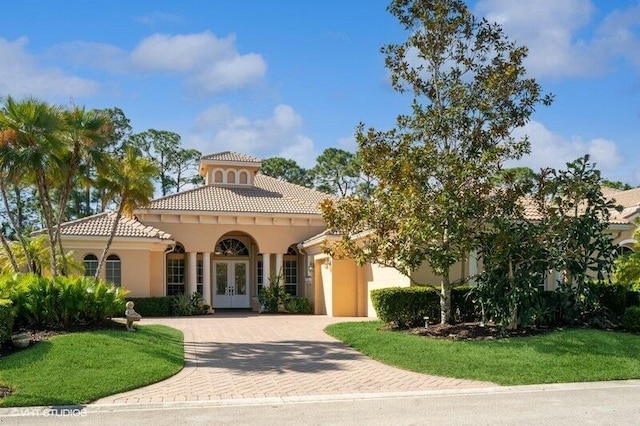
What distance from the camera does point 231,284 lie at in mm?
28391

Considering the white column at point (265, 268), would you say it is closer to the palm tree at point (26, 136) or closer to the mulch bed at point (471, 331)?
the mulch bed at point (471, 331)

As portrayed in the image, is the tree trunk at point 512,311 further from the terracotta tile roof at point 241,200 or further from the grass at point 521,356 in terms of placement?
the terracotta tile roof at point 241,200

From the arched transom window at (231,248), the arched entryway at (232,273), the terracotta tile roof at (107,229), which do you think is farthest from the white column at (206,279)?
the terracotta tile roof at (107,229)

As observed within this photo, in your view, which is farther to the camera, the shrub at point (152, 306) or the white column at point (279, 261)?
the white column at point (279, 261)

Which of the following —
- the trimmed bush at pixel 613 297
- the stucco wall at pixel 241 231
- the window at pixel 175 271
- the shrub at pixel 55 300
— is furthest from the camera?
the window at pixel 175 271

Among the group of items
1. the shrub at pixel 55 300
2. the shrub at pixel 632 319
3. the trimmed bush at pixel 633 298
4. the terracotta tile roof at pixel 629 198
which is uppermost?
the terracotta tile roof at pixel 629 198

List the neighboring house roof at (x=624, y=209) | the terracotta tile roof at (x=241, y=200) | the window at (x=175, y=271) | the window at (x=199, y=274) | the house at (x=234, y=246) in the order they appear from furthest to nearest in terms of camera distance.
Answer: the window at (x=199, y=274), the window at (x=175, y=271), the terracotta tile roof at (x=241, y=200), the house at (x=234, y=246), the neighboring house roof at (x=624, y=209)

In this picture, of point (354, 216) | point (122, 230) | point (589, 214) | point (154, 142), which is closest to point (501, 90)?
point (589, 214)

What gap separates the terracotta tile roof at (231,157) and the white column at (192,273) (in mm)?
5885

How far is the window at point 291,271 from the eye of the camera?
27891mm

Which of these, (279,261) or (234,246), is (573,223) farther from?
(234,246)

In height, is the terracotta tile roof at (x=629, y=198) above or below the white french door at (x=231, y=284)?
above

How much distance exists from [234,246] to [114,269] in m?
6.37

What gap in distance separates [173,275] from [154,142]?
2881cm
